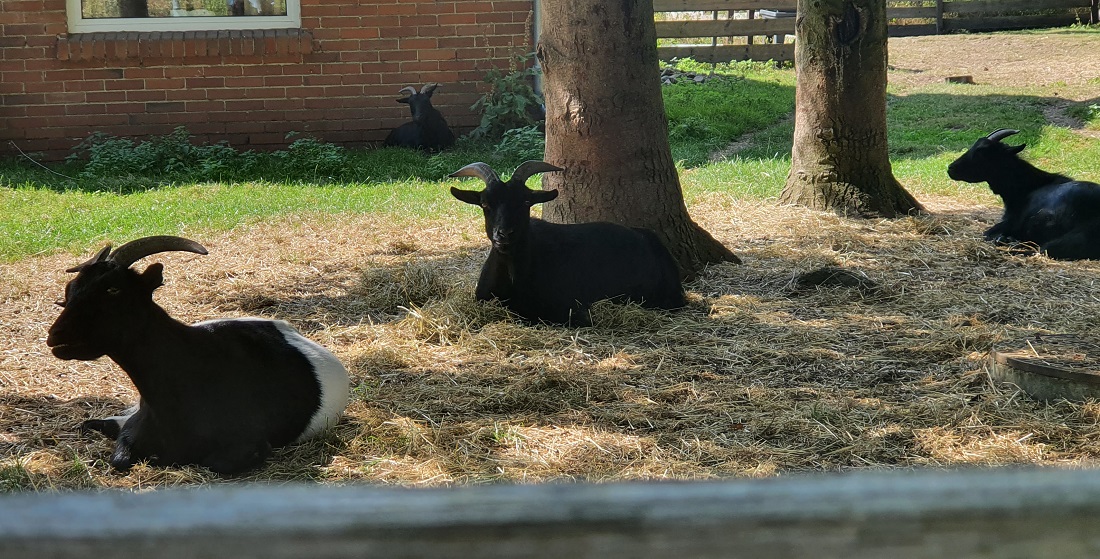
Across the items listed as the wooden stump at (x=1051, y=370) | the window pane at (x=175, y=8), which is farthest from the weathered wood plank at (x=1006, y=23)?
the wooden stump at (x=1051, y=370)

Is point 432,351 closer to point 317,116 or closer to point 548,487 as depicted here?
point 548,487

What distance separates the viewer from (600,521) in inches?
24.8

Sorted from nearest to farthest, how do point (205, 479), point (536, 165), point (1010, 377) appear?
point (205, 479) → point (1010, 377) → point (536, 165)

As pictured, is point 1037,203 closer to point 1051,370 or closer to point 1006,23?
point 1051,370

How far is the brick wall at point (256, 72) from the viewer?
14516 millimetres

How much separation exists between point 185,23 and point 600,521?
15.6 m

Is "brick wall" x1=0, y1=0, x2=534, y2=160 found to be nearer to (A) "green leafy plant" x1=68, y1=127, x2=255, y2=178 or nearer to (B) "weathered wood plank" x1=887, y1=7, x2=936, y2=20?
(A) "green leafy plant" x1=68, y1=127, x2=255, y2=178

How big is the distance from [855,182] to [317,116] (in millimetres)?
8312

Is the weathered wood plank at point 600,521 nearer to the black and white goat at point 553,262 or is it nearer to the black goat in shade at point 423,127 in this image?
the black and white goat at point 553,262

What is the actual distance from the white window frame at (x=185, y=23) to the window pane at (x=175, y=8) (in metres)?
0.09

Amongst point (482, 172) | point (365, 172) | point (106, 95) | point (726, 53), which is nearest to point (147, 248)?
point (482, 172)

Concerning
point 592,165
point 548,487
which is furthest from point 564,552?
point 592,165

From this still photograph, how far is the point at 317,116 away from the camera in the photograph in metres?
15.3

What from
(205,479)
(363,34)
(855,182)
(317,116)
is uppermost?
(363,34)
